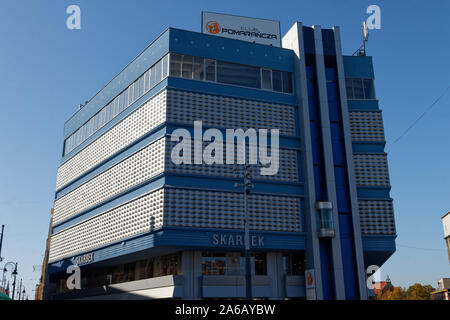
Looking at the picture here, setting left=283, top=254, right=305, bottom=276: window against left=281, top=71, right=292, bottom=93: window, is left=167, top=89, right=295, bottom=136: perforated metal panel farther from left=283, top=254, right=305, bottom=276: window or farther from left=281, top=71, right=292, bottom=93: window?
left=283, top=254, right=305, bottom=276: window

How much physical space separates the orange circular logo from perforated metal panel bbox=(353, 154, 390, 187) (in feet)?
73.7

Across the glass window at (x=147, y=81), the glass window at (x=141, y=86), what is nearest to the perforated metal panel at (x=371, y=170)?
the glass window at (x=147, y=81)

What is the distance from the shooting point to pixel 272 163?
52719 millimetres

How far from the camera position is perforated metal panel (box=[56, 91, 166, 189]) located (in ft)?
171

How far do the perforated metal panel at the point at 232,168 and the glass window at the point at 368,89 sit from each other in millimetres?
12654

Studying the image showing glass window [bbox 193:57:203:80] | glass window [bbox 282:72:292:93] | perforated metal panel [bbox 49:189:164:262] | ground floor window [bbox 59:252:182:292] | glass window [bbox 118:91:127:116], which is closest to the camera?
perforated metal panel [bbox 49:189:164:262]

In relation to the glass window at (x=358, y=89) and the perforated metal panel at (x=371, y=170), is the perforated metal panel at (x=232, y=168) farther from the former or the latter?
the glass window at (x=358, y=89)

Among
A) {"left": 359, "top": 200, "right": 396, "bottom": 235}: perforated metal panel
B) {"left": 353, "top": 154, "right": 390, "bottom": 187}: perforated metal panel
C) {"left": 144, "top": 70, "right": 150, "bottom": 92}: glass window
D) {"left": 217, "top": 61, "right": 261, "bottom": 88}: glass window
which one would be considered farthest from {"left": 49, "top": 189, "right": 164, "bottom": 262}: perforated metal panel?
{"left": 353, "top": 154, "right": 390, "bottom": 187}: perforated metal panel

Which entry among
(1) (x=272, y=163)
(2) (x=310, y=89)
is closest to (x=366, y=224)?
(1) (x=272, y=163)

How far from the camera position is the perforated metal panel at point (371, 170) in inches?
2172

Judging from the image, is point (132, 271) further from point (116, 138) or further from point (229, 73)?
point (229, 73)

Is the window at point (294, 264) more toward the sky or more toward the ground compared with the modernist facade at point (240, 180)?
more toward the ground

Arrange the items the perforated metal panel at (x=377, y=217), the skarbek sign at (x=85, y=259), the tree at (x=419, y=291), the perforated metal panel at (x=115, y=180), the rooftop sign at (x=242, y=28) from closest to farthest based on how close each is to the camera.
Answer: the perforated metal panel at (x=115, y=180) → the perforated metal panel at (x=377, y=217) → the rooftop sign at (x=242, y=28) → the skarbek sign at (x=85, y=259) → the tree at (x=419, y=291)
